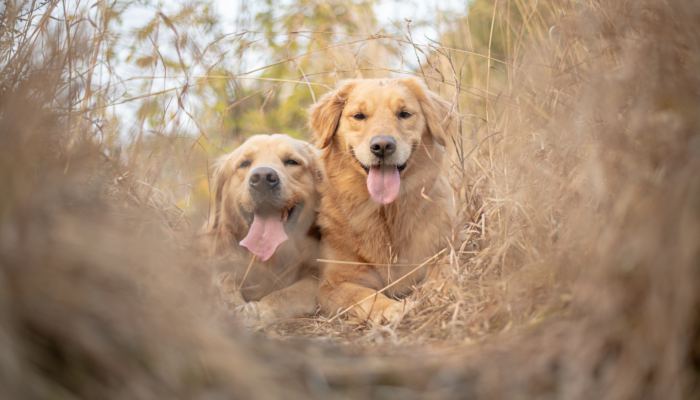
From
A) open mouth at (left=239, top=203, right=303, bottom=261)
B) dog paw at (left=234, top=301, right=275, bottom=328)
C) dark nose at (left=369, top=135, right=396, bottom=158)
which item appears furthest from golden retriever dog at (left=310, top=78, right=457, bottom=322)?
dog paw at (left=234, top=301, right=275, bottom=328)

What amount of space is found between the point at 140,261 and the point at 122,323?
0.21m

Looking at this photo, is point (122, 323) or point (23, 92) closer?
point (122, 323)

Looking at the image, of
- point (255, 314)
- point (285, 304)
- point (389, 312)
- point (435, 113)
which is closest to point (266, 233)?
point (285, 304)

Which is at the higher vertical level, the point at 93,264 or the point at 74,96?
the point at 74,96

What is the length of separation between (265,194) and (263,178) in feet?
0.36

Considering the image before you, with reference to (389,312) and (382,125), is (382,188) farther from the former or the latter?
(389,312)

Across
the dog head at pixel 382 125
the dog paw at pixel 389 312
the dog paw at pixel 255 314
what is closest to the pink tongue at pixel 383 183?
the dog head at pixel 382 125

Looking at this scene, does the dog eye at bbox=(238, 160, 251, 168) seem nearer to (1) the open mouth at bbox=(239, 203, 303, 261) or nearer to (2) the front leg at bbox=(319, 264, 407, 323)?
(1) the open mouth at bbox=(239, 203, 303, 261)

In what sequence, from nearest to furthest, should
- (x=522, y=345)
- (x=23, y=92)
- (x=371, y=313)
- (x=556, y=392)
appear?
(x=556, y=392), (x=522, y=345), (x=23, y=92), (x=371, y=313)

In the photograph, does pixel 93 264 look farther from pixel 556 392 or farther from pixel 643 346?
pixel 643 346

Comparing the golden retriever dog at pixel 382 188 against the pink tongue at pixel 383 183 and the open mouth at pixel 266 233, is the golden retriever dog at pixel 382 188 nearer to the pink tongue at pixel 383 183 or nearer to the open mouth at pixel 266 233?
the pink tongue at pixel 383 183

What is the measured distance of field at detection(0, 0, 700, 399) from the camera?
149 cm

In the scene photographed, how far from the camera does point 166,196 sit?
12.3 feet

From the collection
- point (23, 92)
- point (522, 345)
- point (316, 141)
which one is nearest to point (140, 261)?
point (23, 92)
